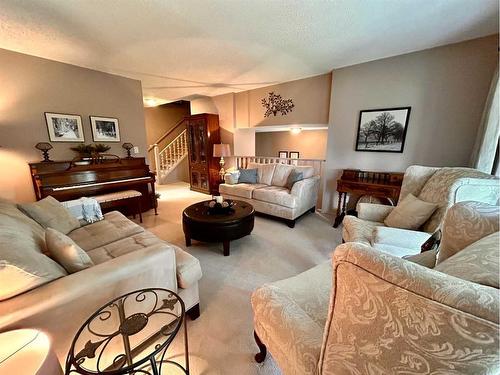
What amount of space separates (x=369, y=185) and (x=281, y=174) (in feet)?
5.01

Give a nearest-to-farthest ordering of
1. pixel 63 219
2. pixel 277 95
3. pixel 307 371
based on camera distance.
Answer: pixel 307 371
pixel 63 219
pixel 277 95

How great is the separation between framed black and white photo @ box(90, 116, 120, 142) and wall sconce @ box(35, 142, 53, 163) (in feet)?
2.10

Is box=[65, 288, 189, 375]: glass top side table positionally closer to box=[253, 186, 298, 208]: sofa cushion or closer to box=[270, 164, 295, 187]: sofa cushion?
box=[253, 186, 298, 208]: sofa cushion

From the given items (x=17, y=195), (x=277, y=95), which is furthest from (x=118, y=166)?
(x=277, y=95)

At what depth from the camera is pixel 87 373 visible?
0.78 meters

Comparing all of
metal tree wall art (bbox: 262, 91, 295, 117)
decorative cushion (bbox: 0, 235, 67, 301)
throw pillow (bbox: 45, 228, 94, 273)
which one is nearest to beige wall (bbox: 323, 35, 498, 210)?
metal tree wall art (bbox: 262, 91, 295, 117)

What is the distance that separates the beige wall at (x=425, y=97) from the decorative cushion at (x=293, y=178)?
2.62 ft

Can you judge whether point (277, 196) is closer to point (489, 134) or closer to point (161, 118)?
point (489, 134)

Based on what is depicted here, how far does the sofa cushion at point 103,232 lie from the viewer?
1858 mm

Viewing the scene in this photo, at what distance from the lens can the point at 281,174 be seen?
4.03 metres

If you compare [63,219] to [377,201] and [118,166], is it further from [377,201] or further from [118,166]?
[377,201]

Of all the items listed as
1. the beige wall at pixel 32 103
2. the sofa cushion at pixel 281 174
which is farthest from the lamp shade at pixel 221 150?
the beige wall at pixel 32 103

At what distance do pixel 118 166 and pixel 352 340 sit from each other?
4.06 m

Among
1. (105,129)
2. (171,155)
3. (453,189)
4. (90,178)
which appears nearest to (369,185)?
(453,189)
